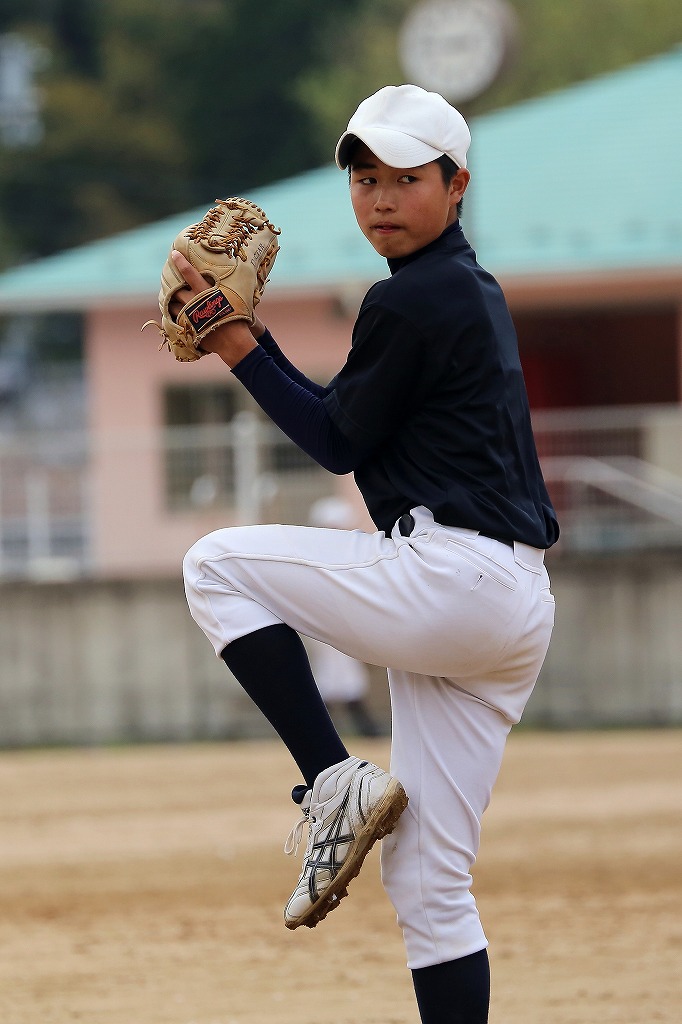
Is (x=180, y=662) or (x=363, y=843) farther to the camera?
(x=180, y=662)

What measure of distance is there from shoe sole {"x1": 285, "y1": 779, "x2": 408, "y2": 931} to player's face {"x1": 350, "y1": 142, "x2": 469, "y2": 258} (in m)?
1.32

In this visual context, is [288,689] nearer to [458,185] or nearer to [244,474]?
[458,185]

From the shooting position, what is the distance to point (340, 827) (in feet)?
13.2

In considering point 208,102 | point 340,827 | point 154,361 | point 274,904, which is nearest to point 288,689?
point 340,827

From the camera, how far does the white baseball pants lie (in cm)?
397

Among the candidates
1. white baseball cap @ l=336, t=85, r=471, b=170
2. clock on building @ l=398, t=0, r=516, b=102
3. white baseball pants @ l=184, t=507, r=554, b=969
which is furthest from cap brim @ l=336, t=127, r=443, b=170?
clock on building @ l=398, t=0, r=516, b=102

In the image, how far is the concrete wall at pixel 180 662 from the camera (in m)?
15.0

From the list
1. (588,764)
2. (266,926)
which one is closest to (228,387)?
(588,764)

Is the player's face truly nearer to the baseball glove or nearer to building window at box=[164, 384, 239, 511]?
the baseball glove

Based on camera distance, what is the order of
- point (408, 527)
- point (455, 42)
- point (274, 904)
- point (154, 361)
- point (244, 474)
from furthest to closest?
point (154, 361)
point (455, 42)
point (244, 474)
point (274, 904)
point (408, 527)

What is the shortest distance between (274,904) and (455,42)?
13.4 metres

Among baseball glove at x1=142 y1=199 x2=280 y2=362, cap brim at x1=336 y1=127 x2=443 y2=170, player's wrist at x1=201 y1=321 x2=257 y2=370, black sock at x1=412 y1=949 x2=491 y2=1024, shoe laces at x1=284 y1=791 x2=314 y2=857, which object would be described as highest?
cap brim at x1=336 y1=127 x2=443 y2=170

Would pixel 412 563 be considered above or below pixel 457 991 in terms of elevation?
above

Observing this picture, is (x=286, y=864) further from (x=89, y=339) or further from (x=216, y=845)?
(x=89, y=339)
